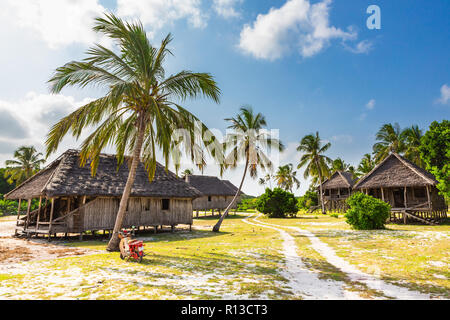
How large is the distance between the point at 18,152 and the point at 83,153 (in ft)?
150

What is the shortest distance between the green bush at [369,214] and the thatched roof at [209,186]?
70.2 feet

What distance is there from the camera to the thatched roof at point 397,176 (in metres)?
19.9

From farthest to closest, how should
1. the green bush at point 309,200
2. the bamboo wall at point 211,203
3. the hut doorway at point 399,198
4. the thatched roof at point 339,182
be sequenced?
the green bush at point 309,200 → the thatched roof at point 339,182 → the bamboo wall at point 211,203 → the hut doorway at point 399,198

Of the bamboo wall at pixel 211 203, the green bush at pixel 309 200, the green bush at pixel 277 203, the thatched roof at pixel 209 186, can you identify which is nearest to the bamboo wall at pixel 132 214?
the bamboo wall at pixel 211 203

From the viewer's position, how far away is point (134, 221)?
1612 cm

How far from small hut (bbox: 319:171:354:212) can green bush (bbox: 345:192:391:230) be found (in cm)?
1948

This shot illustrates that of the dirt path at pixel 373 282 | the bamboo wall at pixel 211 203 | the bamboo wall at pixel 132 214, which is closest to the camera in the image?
the dirt path at pixel 373 282

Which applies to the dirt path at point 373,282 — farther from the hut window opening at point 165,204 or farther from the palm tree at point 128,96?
the hut window opening at point 165,204

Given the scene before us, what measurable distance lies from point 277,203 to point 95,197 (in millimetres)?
21566

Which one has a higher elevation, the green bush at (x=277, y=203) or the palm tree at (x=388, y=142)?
the palm tree at (x=388, y=142)

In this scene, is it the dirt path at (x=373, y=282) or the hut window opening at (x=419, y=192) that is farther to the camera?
the hut window opening at (x=419, y=192)
